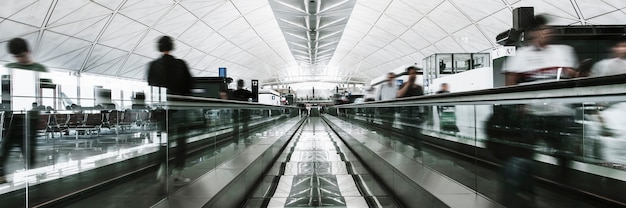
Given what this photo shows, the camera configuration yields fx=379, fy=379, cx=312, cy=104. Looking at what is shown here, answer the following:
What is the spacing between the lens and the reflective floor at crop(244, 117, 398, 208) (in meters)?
4.93

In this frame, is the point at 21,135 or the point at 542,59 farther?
the point at 542,59

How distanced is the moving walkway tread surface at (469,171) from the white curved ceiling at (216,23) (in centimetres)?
2211

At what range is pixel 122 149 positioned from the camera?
4012 millimetres

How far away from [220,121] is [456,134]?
117 inches

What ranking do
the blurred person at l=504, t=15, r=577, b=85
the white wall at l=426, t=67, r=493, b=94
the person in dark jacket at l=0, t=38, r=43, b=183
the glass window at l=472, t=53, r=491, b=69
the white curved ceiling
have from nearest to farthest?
the person in dark jacket at l=0, t=38, r=43, b=183 < the blurred person at l=504, t=15, r=577, b=85 < the white wall at l=426, t=67, r=493, b=94 < the glass window at l=472, t=53, r=491, b=69 < the white curved ceiling

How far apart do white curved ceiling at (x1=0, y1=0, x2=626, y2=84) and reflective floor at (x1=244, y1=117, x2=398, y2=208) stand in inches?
832

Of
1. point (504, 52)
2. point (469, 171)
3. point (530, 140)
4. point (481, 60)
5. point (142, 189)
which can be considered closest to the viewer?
point (530, 140)

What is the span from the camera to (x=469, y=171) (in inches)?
139

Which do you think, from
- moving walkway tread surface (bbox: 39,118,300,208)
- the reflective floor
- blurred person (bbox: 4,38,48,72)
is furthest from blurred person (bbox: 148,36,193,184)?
the reflective floor

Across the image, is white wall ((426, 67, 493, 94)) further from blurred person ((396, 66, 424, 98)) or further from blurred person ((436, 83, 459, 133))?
blurred person ((436, 83, 459, 133))

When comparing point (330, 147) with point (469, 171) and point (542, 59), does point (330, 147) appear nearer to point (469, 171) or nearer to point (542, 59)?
Result: point (542, 59)

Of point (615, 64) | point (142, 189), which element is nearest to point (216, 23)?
point (615, 64)

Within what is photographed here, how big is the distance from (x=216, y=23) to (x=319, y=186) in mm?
34256

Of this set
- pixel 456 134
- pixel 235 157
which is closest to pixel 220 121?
pixel 235 157
